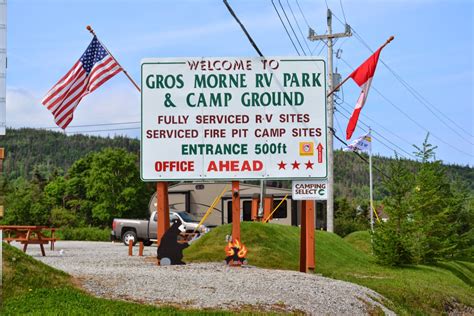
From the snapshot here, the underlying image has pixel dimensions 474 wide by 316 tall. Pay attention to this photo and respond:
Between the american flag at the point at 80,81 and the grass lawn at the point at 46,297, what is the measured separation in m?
6.34

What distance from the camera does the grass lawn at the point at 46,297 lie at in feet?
34.5

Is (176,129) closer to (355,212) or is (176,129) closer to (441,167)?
(441,167)

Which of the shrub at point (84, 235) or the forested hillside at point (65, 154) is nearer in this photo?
the shrub at point (84, 235)

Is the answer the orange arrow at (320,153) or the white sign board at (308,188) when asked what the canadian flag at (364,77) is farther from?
the white sign board at (308,188)

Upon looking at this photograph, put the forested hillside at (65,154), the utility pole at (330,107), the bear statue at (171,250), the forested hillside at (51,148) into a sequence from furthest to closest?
the forested hillside at (51,148) < the forested hillside at (65,154) < the utility pole at (330,107) < the bear statue at (171,250)

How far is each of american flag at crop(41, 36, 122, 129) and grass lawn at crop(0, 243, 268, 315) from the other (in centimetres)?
634

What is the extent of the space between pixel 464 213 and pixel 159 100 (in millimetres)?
27884

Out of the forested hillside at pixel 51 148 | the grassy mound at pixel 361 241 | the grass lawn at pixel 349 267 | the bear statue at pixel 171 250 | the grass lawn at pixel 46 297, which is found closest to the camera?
the grass lawn at pixel 46 297

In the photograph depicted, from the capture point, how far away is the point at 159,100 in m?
17.8

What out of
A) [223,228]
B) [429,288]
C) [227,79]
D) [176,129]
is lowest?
[429,288]

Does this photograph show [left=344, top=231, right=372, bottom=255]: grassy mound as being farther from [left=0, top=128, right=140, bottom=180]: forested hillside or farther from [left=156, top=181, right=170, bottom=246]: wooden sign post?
[left=0, top=128, right=140, bottom=180]: forested hillside

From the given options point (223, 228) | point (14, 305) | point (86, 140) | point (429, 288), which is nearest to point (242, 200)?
point (223, 228)

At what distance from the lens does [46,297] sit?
11.2 meters

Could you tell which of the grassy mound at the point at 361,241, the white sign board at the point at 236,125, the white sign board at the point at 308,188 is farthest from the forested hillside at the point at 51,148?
the white sign board at the point at 308,188
